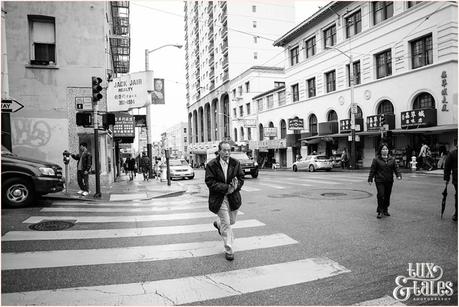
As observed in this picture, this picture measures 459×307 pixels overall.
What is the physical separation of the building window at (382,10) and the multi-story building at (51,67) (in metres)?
22.0

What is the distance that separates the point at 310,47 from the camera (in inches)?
1483

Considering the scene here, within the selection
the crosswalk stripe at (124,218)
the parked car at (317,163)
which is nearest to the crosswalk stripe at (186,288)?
the crosswalk stripe at (124,218)

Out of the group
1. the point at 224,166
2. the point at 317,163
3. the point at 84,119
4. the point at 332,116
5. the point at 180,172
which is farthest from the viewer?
the point at 332,116

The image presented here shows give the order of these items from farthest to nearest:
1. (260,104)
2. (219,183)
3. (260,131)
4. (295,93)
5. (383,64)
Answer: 1. (260,104)
2. (260,131)
3. (295,93)
4. (383,64)
5. (219,183)

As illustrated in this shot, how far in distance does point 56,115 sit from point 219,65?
54.5m

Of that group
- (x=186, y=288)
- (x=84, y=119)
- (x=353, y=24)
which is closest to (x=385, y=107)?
(x=353, y=24)

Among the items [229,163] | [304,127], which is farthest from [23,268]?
[304,127]

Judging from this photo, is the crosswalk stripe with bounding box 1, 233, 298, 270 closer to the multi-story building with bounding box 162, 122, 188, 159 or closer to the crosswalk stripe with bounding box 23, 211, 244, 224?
the crosswalk stripe with bounding box 23, 211, 244, 224

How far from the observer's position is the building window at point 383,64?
27609mm

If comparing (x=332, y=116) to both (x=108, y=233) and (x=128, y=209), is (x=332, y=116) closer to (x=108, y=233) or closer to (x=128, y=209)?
(x=128, y=209)

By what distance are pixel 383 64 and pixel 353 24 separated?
530 cm

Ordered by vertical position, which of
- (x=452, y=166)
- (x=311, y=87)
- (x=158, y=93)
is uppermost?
(x=311, y=87)

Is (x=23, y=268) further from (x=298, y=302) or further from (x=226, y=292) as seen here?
(x=298, y=302)

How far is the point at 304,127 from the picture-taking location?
3784 cm
